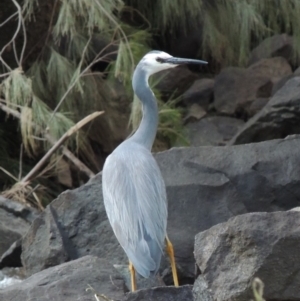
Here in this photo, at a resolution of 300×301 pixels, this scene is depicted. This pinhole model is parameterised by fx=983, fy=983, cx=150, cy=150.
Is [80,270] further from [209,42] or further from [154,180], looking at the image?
[209,42]

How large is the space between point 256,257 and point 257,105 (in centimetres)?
377

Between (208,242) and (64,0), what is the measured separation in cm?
275

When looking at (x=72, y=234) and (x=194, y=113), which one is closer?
(x=72, y=234)

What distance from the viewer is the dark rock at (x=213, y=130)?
20.6 ft

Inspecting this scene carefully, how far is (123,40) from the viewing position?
5.58m

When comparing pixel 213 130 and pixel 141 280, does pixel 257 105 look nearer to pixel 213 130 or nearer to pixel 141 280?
pixel 213 130

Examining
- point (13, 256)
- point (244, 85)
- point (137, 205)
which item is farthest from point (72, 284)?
point (244, 85)

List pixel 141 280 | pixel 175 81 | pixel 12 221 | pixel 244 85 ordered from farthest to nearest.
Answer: pixel 175 81 < pixel 244 85 < pixel 12 221 < pixel 141 280

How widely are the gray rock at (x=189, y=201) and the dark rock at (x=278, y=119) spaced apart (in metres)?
1.07

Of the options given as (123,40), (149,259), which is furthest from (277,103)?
(149,259)

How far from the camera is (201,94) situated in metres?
6.95

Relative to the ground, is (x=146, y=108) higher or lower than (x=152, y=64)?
lower

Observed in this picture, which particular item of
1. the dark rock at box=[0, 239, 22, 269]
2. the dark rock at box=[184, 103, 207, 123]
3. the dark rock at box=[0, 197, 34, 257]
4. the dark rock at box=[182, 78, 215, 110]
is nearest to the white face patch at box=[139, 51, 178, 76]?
the dark rock at box=[0, 239, 22, 269]

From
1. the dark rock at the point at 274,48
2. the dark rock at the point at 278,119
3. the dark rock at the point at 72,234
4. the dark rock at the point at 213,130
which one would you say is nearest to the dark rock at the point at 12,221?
the dark rock at the point at 72,234
